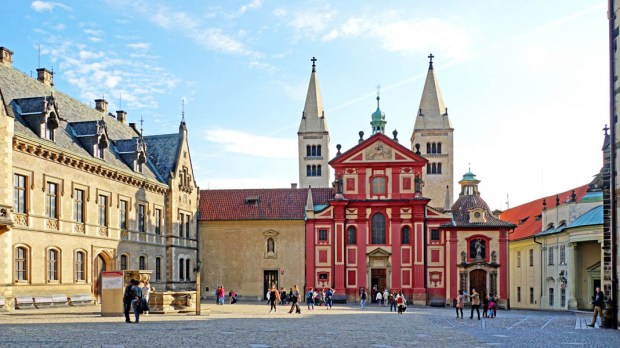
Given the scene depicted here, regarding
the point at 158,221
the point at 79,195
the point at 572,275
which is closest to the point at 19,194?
the point at 79,195

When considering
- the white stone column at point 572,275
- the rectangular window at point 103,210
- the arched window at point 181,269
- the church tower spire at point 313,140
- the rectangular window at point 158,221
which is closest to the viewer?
the rectangular window at point 103,210

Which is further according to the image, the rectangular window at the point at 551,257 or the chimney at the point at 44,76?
the rectangular window at the point at 551,257

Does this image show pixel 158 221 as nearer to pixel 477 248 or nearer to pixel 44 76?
pixel 44 76

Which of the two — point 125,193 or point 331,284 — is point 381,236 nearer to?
point 331,284

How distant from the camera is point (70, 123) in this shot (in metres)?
43.1

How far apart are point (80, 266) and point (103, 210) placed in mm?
4288

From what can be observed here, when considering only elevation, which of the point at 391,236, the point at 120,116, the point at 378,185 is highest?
the point at 120,116

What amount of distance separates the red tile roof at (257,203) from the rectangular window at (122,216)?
45.6 feet

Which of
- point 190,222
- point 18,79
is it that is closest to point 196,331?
point 18,79

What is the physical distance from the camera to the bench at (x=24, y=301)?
1344 inches

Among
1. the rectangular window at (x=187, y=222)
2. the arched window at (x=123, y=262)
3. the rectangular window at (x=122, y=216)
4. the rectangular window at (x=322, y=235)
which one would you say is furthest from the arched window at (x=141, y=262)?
the rectangular window at (x=322, y=235)

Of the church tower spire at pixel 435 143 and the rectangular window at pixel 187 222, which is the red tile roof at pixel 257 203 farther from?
the church tower spire at pixel 435 143

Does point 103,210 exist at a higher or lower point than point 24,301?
higher

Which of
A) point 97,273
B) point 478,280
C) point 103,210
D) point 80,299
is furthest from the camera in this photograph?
point 478,280
